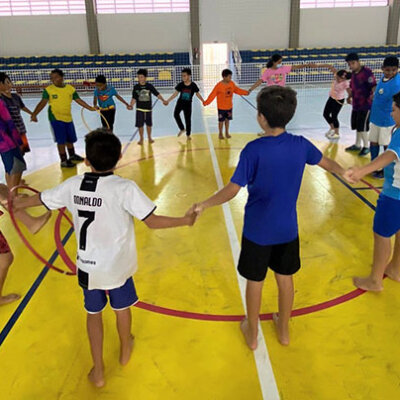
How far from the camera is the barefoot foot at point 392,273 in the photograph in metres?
3.79

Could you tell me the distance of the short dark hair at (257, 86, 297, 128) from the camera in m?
2.36

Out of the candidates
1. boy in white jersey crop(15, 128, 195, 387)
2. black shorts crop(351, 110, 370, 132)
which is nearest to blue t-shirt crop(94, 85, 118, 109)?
black shorts crop(351, 110, 370, 132)

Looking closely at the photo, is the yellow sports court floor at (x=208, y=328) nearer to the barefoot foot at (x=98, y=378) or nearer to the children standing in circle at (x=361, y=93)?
the barefoot foot at (x=98, y=378)

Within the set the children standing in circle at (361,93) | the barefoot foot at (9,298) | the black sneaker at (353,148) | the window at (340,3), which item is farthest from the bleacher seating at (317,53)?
the barefoot foot at (9,298)

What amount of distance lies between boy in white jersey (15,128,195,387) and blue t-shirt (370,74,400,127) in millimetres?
5014

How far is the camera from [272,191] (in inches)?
98.3

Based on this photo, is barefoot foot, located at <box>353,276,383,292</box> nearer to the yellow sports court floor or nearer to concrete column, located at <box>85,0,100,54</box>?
the yellow sports court floor

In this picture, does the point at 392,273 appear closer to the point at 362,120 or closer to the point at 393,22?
the point at 362,120

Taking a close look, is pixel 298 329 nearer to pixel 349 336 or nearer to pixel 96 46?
pixel 349 336

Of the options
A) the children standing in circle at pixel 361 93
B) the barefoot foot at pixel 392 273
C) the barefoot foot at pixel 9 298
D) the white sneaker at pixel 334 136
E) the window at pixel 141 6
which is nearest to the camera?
the barefoot foot at pixel 9 298

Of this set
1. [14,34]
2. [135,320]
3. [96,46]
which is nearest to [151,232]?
[135,320]

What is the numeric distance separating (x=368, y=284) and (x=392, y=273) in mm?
351

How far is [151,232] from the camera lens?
5.04 metres

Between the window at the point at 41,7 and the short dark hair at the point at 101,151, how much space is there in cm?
2639
